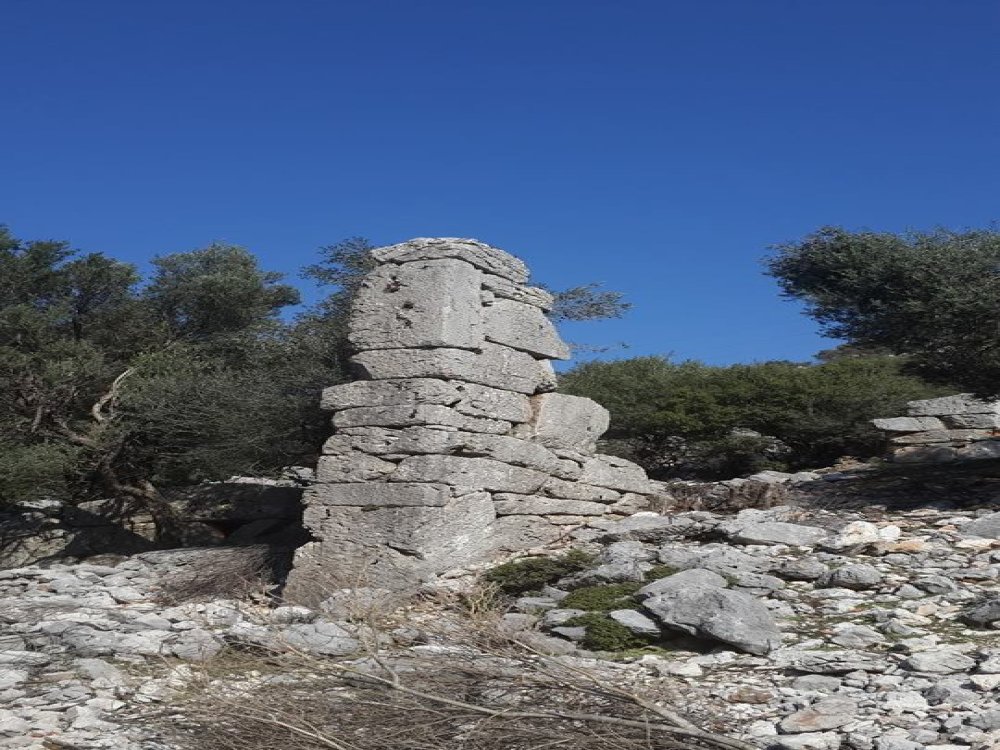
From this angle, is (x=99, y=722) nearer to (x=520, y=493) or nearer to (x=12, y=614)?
(x=12, y=614)

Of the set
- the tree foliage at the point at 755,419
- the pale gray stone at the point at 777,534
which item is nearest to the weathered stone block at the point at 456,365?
the pale gray stone at the point at 777,534

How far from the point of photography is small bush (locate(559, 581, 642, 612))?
734cm

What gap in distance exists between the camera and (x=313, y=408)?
1244 centimetres

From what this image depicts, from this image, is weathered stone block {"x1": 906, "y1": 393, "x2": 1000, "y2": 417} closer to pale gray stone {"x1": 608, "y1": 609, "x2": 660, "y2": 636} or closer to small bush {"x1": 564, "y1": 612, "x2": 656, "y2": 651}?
pale gray stone {"x1": 608, "y1": 609, "x2": 660, "y2": 636}

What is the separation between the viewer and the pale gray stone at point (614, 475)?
10.6 metres

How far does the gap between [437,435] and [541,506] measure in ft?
4.66

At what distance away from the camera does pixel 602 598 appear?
748cm

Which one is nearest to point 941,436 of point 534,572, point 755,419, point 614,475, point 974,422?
point 974,422

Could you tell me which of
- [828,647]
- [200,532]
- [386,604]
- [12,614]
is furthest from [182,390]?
[828,647]

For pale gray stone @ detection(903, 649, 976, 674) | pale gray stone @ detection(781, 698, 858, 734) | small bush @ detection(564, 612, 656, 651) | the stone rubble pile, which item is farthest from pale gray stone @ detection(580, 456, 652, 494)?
pale gray stone @ detection(781, 698, 858, 734)

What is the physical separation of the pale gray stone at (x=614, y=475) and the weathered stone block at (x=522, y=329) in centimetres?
106

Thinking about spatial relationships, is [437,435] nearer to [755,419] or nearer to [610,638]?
[610,638]

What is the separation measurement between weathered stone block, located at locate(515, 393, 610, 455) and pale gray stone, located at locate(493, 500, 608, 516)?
0.51 m

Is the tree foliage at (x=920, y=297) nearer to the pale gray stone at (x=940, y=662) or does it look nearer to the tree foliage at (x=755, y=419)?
the tree foliage at (x=755, y=419)
